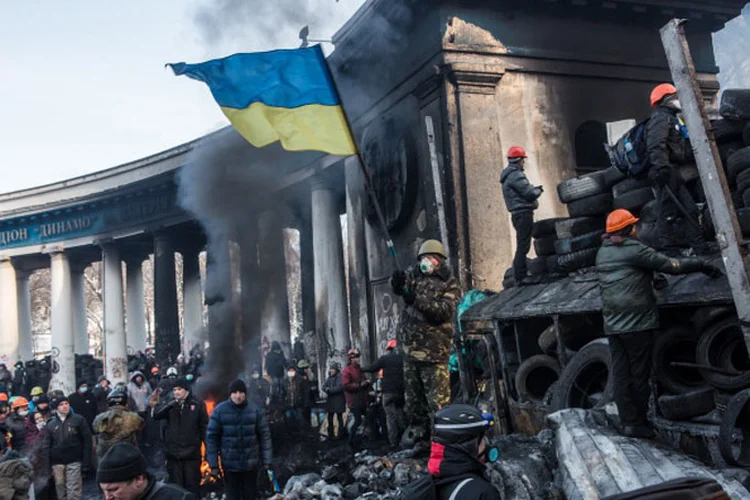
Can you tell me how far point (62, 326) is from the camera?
2809 cm

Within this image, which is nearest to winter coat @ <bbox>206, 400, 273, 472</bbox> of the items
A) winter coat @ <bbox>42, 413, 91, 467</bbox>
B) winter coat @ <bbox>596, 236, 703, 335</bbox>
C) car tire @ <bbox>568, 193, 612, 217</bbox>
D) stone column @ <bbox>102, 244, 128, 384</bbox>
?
winter coat @ <bbox>42, 413, 91, 467</bbox>

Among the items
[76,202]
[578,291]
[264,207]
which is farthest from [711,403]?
[76,202]

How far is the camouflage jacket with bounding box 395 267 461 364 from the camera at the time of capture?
718cm

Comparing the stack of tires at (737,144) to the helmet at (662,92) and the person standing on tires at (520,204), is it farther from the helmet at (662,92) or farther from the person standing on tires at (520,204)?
the person standing on tires at (520,204)

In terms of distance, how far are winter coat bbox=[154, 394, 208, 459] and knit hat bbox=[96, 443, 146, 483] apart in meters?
5.14

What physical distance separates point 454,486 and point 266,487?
22.8 feet

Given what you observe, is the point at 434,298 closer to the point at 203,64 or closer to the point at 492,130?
the point at 203,64

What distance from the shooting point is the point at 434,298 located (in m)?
7.19

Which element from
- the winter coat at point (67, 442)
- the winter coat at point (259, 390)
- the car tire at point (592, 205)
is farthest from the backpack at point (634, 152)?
the winter coat at point (259, 390)

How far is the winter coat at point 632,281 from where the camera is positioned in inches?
195

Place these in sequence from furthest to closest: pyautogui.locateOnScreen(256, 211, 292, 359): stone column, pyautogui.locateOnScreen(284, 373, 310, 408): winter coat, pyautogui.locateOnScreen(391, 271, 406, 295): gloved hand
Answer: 1. pyautogui.locateOnScreen(256, 211, 292, 359): stone column
2. pyautogui.locateOnScreen(284, 373, 310, 408): winter coat
3. pyautogui.locateOnScreen(391, 271, 406, 295): gloved hand

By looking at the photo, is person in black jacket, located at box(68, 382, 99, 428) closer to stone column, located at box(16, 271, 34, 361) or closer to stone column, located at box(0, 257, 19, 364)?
stone column, located at box(0, 257, 19, 364)

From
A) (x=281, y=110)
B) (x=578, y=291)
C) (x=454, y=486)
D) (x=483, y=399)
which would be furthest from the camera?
(x=281, y=110)

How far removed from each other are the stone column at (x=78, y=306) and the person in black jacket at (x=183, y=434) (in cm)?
2333
